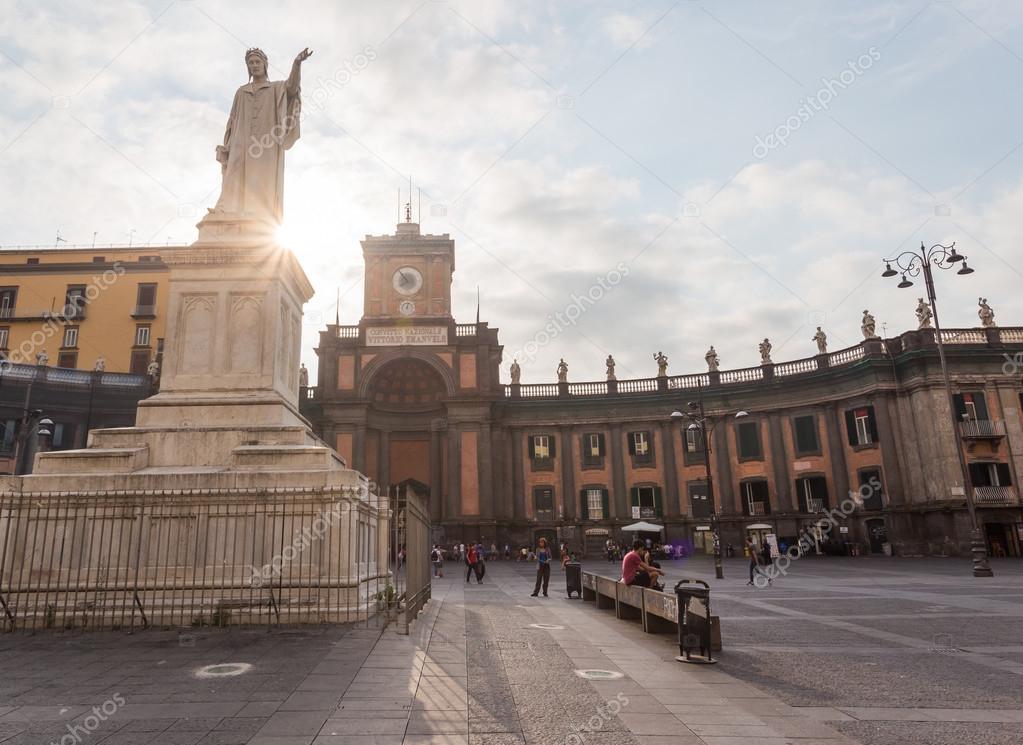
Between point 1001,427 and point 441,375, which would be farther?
point 441,375

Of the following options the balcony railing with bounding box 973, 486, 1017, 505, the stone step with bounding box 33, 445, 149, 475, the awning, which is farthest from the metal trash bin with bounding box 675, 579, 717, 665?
the balcony railing with bounding box 973, 486, 1017, 505

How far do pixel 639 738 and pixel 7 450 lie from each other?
1780 inches

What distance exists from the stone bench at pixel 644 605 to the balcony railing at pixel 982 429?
29711 millimetres

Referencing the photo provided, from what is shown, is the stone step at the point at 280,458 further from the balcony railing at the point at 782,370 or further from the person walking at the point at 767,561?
the balcony railing at the point at 782,370

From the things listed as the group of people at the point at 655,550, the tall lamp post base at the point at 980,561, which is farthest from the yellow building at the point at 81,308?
the tall lamp post base at the point at 980,561

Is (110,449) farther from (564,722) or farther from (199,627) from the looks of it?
(564,722)

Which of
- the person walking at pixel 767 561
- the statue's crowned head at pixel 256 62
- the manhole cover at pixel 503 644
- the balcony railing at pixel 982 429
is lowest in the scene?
the person walking at pixel 767 561

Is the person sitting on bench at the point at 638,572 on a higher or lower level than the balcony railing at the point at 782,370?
lower

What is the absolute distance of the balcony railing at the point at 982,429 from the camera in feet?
114

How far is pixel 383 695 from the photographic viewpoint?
236 inches

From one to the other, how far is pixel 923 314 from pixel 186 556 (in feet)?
127

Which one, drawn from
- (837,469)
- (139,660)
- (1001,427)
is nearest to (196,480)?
(139,660)

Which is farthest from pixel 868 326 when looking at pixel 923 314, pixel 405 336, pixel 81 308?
pixel 81 308

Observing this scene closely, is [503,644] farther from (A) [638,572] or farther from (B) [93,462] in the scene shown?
(B) [93,462]
